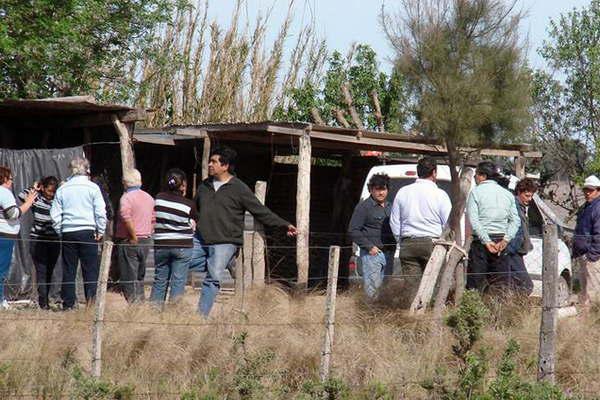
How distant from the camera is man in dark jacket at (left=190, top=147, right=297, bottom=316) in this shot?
10.2m

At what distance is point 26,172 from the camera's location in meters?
13.4

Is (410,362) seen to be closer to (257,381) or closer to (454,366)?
(454,366)

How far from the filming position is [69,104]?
1349 cm

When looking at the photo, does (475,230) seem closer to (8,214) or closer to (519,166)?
(8,214)

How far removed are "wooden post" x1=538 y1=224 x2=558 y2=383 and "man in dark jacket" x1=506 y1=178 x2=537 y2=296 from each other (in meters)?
1.70

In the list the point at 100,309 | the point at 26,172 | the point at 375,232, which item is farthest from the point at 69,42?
the point at 100,309

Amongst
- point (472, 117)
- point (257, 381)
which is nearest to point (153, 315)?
point (257, 381)

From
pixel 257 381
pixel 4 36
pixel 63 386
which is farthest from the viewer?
pixel 4 36

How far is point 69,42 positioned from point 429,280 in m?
8.92

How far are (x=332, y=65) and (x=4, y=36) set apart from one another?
1302 cm

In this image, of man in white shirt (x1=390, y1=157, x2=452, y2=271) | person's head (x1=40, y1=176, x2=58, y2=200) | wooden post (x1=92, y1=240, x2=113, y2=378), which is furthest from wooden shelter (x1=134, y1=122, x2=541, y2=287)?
wooden post (x1=92, y1=240, x2=113, y2=378)

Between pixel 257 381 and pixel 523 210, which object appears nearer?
pixel 257 381

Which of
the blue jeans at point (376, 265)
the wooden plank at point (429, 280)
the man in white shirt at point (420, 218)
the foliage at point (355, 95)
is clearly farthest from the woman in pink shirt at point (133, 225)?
the foliage at point (355, 95)

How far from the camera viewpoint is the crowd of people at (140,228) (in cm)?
1023
